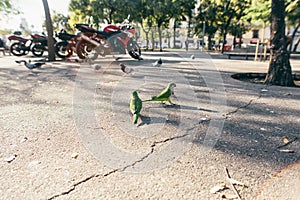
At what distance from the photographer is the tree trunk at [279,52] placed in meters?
5.09

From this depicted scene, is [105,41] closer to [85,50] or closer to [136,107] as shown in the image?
[85,50]

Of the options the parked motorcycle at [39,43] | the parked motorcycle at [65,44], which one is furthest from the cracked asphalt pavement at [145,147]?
the parked motorcycle at [39,43]

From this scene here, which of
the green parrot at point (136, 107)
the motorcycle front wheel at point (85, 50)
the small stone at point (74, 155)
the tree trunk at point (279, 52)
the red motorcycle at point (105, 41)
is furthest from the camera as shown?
the motorcycle front wheel at point (85, 50)

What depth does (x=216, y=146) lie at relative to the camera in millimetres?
2109

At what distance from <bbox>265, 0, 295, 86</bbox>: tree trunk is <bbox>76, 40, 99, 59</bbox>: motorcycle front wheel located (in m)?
6.54

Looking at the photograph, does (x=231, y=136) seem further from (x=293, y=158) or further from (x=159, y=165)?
(x=159, y=165)

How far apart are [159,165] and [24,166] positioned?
1120mm

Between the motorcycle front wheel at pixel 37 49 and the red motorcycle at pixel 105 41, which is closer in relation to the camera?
the red motorcycle at pixel 105 41

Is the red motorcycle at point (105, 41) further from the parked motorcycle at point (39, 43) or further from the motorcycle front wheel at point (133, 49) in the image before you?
the parked motorcycle at point (39, 43)

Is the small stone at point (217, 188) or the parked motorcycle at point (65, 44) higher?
the parked motorcycle at point (65, 44)

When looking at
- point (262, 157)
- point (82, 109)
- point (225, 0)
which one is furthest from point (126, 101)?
point (225, 0)

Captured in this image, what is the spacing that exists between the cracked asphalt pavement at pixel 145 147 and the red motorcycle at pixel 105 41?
499cm

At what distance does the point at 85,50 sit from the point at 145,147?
25.5 feet

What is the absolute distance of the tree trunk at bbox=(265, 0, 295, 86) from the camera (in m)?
5.09
